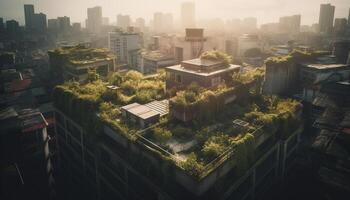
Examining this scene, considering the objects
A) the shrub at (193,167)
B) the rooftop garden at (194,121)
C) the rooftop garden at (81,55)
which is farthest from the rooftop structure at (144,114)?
the rooftop garden at (81,55)

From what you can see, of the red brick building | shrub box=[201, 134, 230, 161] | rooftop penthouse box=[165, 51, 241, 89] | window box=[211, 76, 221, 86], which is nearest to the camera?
shrub box=[201, 134, 230, 161]

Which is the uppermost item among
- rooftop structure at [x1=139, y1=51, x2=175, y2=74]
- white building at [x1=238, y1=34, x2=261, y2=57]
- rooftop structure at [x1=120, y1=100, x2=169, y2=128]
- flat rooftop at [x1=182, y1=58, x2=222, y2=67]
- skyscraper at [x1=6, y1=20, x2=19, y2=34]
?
skyscraper at [x1=6, y1=20, x2=19, y2=34]

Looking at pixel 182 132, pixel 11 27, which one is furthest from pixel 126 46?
pixel 11 27

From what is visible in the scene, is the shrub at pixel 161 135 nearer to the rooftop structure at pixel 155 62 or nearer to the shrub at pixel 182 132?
the shrub at pixel 182 132

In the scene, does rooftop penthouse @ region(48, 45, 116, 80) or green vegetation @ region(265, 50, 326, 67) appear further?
rooftop penthouse @ region(48, 45, 116, 80)

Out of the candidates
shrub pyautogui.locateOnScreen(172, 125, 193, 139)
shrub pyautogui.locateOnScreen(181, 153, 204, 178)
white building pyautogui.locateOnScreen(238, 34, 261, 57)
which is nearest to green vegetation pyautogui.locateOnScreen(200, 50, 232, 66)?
shrub pyautogui.locateOnScreen(172, 125, 193, 139)

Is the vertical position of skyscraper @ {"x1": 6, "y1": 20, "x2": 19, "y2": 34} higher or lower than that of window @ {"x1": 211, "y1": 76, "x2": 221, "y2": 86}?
higher

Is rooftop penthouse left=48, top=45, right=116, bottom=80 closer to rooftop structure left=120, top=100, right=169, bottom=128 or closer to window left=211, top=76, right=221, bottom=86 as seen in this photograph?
rooftop structure left=120, top=100, right=169, bottom=128

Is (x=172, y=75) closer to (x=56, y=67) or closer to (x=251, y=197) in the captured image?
(x=251, y=197)
